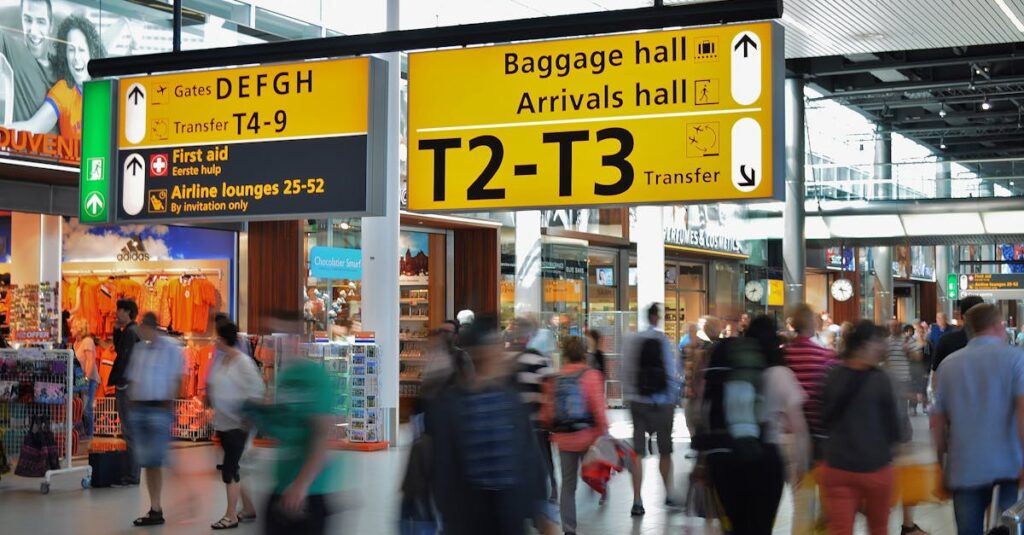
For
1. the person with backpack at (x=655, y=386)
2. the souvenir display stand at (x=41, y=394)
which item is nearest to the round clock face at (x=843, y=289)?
the person with backpack at (x=655, y=386)

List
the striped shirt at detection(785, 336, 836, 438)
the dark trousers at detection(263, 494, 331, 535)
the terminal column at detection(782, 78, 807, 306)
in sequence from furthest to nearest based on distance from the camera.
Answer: the terminal column at detection(782, 78, 807, 306)
the striped shirt at detection(785, 336, 836, 438)
the dark trousers at detection(263, 494, 331, 535)

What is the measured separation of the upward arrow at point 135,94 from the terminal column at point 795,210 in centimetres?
1828

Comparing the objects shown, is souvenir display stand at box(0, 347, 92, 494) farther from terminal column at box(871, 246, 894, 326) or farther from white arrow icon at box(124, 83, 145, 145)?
terminal column at box(871, 246, 894, 326)

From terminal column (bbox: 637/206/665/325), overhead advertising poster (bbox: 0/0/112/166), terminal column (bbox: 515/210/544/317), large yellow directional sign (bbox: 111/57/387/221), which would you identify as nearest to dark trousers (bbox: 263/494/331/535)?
large yellow directional sign (bbox: 111/57/387/221)

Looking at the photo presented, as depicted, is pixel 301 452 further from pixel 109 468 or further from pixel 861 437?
pixel 109 468

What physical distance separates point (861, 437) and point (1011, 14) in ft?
36.6

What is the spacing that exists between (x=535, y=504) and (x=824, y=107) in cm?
3224

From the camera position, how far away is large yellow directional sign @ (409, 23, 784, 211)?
23.9 feet

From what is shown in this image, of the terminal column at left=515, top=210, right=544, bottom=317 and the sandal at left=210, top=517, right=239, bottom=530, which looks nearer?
the sandal at left=210, top=517, right=239, bottom=530

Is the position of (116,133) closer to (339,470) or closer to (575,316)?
(339,470)

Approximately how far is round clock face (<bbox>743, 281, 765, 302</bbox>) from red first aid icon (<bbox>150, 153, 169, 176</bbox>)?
2683cm

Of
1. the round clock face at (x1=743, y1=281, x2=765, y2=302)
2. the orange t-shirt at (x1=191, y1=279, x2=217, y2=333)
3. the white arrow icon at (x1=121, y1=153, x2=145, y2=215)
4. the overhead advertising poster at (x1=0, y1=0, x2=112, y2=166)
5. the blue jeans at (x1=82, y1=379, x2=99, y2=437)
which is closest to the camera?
the white arrow icon at (x1=121, y1=153, x2=145, y2=215)

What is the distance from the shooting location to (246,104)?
8508mm

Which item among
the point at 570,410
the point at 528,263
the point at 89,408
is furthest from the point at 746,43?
the point at 528,263
